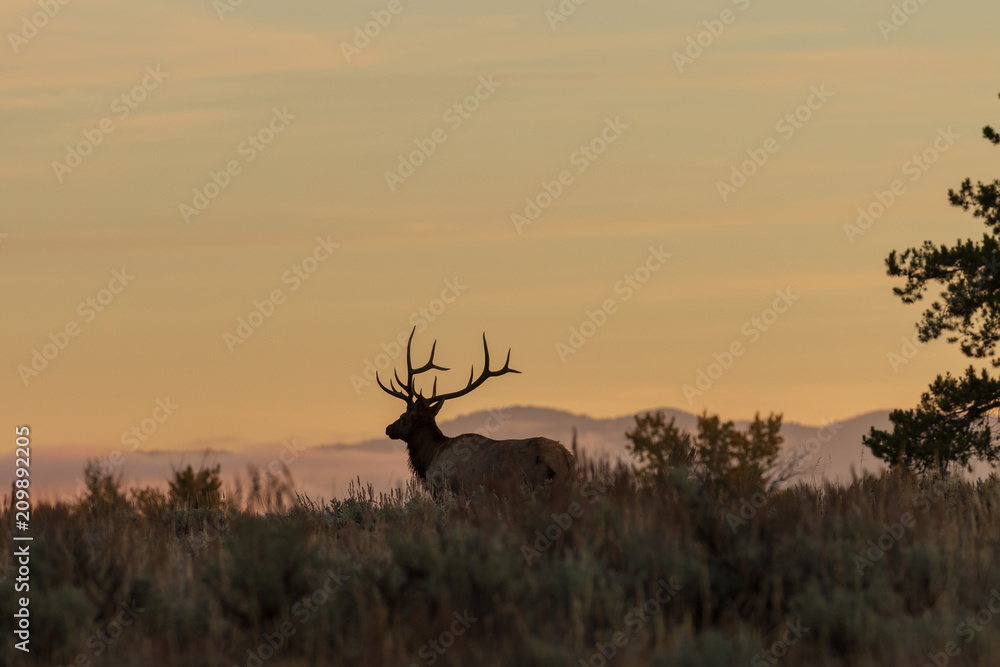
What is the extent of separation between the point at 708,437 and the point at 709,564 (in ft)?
11.9

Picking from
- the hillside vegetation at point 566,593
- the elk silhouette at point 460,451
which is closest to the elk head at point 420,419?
the elk silhouette at point 460,451

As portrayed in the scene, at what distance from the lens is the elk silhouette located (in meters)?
16.2

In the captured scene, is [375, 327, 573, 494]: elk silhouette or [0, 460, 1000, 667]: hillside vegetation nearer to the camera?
[0, 460, 1000, 667]: hillside vegetation

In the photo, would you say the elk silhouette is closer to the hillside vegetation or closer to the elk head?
the elk head

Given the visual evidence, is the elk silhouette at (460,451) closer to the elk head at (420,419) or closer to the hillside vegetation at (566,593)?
the elk head at (420,419)

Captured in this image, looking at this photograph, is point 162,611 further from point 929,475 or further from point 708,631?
point 929,475

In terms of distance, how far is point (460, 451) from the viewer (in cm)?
1756

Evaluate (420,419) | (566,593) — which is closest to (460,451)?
(420,419)

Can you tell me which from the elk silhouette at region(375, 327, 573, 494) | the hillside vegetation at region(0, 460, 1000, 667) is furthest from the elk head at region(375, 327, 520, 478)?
the hillside vegetation at region(0, 460, 1000, 667)

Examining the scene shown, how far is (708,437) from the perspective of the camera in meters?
11.4

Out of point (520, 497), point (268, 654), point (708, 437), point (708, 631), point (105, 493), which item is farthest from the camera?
point (105, 493)

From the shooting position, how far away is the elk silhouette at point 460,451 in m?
16.2

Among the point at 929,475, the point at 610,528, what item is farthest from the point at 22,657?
the point at 929,475

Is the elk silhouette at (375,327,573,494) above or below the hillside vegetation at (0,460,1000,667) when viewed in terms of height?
above
